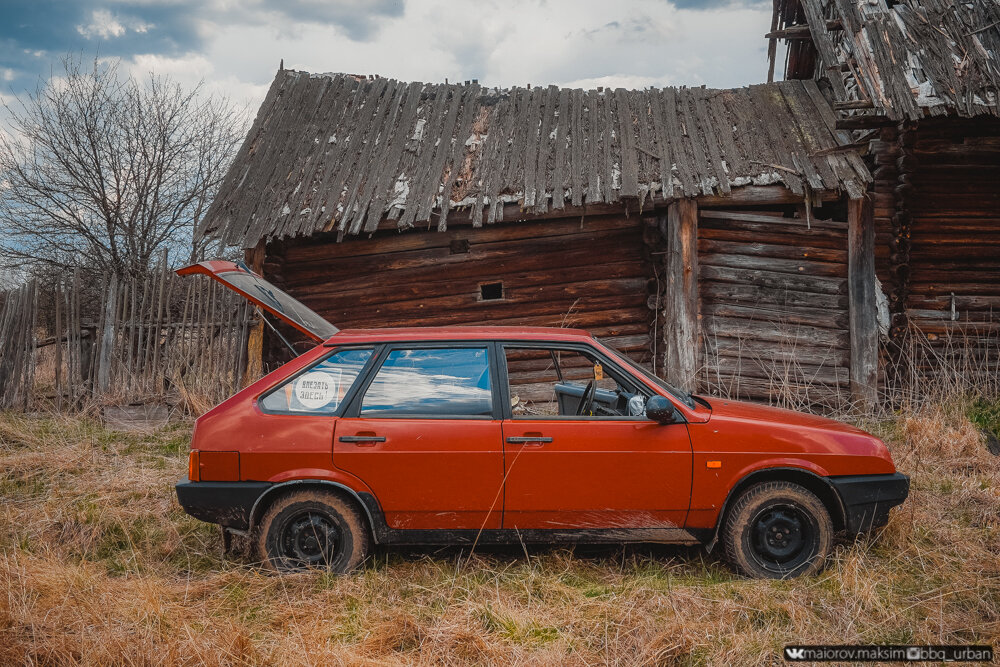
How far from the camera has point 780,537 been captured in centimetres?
388

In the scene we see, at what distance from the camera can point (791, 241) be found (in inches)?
347

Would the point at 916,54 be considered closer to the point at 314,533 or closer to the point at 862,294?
the point at 862,294

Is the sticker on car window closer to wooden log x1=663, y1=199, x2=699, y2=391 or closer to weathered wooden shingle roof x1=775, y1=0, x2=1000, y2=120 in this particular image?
wooden log x1=663, y1=199, x2=699, y2=391

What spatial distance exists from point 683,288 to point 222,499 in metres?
6.24

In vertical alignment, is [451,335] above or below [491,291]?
below

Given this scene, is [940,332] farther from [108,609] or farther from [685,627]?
[108,609]

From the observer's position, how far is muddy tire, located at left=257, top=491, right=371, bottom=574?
384 cm

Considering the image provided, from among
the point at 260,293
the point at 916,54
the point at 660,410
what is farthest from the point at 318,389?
the point at 916,54

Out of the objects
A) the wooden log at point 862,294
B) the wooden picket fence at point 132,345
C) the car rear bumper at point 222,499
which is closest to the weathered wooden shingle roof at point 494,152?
the wooden log at point 862,294

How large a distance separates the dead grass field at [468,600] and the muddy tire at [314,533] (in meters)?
0.15

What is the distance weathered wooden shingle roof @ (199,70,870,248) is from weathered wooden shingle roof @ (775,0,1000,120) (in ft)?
2.43

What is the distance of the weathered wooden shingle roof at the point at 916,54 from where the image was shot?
8.07 metres

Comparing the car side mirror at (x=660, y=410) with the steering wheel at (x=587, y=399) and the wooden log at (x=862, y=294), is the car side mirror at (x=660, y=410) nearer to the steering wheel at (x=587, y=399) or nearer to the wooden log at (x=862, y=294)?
the steering wheel at (x=587, y=399)

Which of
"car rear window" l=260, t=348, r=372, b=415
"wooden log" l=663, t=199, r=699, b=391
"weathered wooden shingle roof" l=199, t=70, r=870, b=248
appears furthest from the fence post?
"wooden log" l=663, t=199, r=699, b=391
